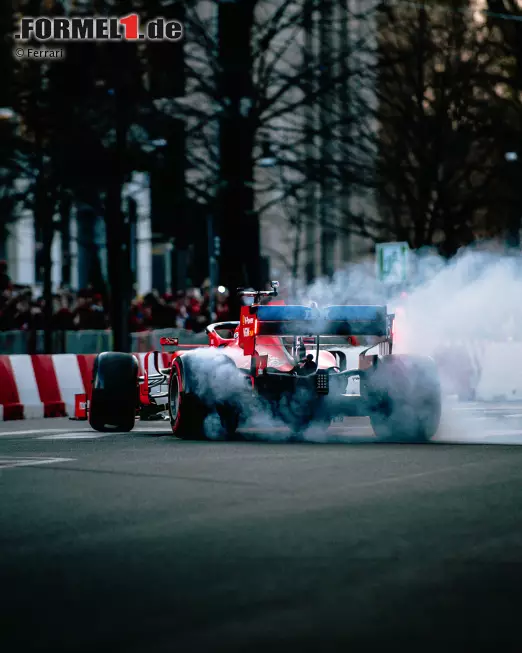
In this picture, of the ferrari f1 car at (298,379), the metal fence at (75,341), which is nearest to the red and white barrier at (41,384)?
the metal fence at (75,341)

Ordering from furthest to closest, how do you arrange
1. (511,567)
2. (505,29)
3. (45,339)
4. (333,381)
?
1. (505,29)
2. (45,339)
3. (333,381)
4. (511,567)

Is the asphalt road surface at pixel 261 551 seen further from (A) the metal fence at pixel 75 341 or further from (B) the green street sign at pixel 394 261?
(B) the green street sign at pixel 394 261

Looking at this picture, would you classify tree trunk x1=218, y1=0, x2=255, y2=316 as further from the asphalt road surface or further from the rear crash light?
the asphalt road surface

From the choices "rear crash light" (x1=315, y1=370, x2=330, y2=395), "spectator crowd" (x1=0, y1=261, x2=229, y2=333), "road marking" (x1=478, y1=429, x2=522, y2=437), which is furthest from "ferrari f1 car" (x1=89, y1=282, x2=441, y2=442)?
"spectator crowd" (x1=0, y1=261, x2=229, y2=333)

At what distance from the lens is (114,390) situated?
1811 centimetres

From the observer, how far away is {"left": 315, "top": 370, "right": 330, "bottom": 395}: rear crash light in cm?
1602

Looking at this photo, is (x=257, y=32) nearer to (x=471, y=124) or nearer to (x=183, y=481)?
(x=471, y=124)

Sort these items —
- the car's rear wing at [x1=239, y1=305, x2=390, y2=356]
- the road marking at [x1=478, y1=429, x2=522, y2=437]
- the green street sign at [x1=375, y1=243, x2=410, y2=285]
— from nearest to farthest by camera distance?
the car's rear wing at [x1=239, y1=305, x2=390, y2=356] → the road marking at [x1=478, y1=429, x2=522, y2=437] → the green street sign at [x1=375, y1=243, x2=410, y2=285]

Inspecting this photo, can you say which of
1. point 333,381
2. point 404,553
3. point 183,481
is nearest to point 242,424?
point 333,381

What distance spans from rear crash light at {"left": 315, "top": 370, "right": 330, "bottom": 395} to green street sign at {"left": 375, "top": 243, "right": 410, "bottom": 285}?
15.2m

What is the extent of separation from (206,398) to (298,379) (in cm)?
92

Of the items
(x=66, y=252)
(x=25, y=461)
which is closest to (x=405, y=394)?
(x=25, y=461)

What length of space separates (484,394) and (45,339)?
26.6 feet

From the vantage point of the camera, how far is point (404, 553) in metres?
8.62
